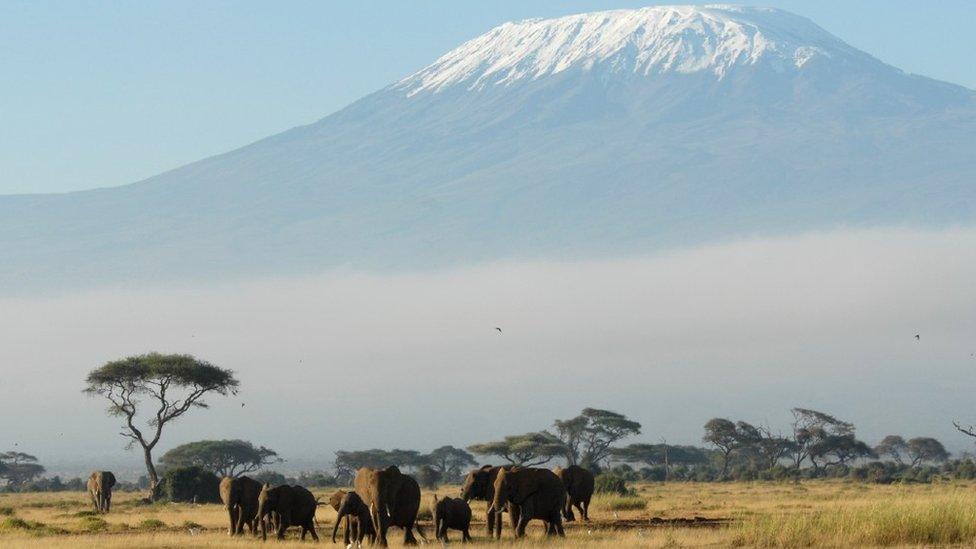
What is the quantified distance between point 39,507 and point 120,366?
56.4 ft

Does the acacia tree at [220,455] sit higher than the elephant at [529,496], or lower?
higher

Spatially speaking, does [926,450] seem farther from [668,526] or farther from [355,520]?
[355,520]

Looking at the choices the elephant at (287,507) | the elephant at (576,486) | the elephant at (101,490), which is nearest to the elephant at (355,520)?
the elephant at (287,507)

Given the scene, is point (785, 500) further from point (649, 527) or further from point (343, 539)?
point (343, 539)

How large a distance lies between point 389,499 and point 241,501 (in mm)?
5385

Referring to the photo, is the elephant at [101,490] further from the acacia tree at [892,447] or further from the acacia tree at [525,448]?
the acacia tree at [892,447]

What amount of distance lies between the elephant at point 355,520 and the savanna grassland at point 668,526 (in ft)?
2.01

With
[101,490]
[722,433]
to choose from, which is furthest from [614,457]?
[101,490]

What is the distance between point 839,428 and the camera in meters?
111

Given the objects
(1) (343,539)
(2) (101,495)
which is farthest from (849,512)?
(2) (101,495)

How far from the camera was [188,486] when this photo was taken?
59.5m

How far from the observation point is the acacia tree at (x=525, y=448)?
8997 cm

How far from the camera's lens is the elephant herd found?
30906 mm

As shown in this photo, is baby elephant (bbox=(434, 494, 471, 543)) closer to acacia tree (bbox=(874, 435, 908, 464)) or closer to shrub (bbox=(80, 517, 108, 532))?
shrub (bbox=(80, 517, 108, 532))
